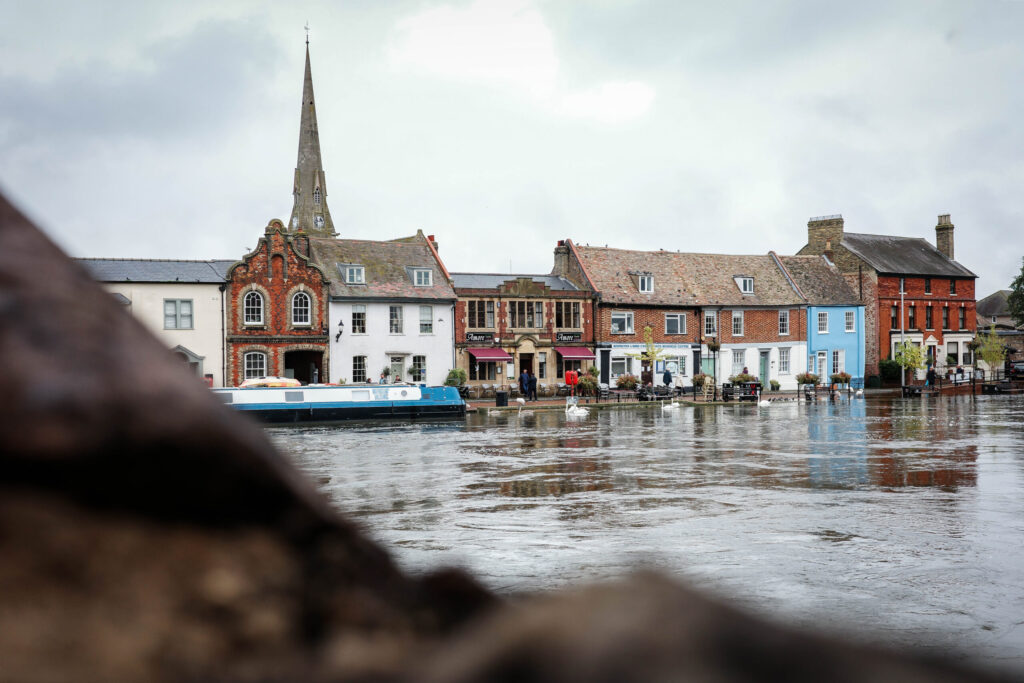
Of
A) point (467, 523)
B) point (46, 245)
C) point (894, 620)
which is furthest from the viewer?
point (467, 523)

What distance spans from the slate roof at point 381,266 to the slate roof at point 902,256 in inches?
1337

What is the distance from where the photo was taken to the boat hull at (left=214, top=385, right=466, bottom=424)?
33844 millimetres

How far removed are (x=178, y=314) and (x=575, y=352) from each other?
23.4 metres

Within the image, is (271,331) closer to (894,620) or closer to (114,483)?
(894,620)

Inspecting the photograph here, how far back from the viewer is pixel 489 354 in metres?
52.7

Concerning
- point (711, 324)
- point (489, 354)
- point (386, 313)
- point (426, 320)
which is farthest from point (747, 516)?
point (711, 324)

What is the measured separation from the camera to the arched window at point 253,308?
1821 inches

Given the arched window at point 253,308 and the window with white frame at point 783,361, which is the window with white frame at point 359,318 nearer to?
the arched window at point 253,308

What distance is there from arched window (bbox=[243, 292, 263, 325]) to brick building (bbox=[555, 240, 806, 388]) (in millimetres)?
20962

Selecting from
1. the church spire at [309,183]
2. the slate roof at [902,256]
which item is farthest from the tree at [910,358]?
the church spire at [309,183]

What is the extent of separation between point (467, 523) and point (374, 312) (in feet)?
126

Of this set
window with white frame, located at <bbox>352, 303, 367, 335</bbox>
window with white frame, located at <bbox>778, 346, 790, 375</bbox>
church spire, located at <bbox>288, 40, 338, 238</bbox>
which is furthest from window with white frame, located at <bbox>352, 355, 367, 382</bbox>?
church spire, located at <bbox>288, 40, 338, 238</bbox>

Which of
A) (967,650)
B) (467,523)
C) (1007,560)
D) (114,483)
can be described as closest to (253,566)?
(114,483)

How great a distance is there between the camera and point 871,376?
65.5 m
